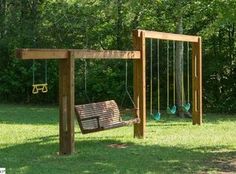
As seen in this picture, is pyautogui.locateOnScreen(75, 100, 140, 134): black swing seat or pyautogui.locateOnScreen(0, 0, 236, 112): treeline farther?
pyautogui.locateOnScreen(0, 0, 236, 112): treeline

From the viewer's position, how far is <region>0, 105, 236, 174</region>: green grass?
27.0 feet

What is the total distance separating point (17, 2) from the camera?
23703 mm

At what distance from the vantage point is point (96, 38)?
A: 21.6m

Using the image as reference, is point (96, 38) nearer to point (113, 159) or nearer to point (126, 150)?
point (126, 150)

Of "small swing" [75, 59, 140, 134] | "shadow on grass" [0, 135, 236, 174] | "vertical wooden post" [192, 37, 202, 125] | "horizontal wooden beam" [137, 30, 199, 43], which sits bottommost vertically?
"shadow on grass" [0, 135, 236, 174]

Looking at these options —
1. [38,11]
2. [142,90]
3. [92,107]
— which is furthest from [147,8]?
[92,107]

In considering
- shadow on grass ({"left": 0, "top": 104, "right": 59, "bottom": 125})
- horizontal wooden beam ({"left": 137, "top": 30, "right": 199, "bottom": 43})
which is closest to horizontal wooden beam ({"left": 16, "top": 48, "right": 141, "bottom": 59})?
horizontal wooden beam ({"left": 137, "top": 30, "right": 199, "bottom": 43})

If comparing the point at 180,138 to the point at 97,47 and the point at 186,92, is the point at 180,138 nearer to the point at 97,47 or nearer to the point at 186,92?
the point at 186,92

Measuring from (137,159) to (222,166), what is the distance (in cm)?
137

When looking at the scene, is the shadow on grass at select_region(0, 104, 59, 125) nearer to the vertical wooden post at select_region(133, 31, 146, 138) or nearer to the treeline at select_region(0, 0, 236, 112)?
the treeline at select_region(0, 0, 236, 112)

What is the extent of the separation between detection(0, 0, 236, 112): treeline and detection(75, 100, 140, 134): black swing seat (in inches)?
302

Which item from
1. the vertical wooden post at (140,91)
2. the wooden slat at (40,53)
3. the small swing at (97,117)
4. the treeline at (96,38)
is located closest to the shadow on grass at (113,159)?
the small swing at (97,117)

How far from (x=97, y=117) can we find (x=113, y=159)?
1.54 meters

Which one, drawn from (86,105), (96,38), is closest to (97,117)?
(86,105)
